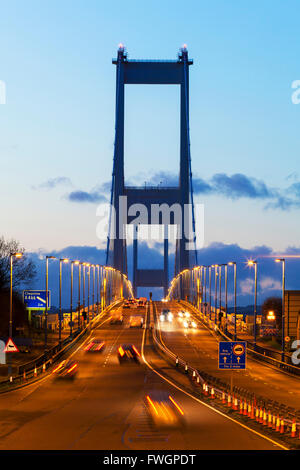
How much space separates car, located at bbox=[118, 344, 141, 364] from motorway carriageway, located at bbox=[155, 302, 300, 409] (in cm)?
382

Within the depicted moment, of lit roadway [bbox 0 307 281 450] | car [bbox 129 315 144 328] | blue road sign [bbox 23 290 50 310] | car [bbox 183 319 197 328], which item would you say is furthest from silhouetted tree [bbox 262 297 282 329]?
lit roadway [bbox 0 307 281 450]

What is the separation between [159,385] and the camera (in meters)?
45.9

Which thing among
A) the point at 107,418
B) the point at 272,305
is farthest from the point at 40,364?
the point at 272,305

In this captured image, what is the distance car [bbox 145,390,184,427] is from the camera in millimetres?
29516

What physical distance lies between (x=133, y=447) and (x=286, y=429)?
283 inches

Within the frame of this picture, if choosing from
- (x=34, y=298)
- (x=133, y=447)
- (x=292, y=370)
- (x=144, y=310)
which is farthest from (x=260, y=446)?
(x=144, y=310)

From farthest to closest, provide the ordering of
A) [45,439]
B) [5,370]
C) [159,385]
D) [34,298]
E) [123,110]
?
[123,110]
[34,298]
[5,370]
[159,385]
[45,439]

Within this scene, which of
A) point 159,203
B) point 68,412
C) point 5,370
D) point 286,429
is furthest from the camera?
point 159,203

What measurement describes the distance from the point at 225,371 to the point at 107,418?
2561cm

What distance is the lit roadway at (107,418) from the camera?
24.4 m

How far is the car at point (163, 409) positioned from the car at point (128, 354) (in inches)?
909

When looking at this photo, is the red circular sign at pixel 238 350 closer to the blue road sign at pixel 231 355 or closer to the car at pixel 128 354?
the blue road sign at pixel 231 355

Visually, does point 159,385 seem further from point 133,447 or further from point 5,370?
point 133,447

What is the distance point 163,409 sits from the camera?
33969mm
